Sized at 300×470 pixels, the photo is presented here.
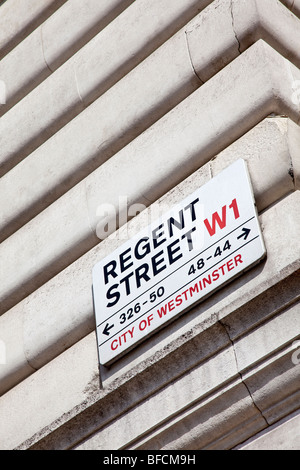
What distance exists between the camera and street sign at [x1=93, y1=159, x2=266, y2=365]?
6355 millimetres

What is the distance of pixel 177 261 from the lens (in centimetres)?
664

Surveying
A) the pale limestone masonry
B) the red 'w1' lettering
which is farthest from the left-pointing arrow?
the red 'w1' lettering

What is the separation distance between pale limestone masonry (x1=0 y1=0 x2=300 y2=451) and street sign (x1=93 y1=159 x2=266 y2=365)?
0.09 metres

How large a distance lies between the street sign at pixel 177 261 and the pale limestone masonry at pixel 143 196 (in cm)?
9

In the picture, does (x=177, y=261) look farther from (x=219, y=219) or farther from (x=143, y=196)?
(x=143, y=196)

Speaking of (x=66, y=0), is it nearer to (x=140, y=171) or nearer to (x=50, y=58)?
(x=50, y=58)

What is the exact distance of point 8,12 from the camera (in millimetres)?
9352

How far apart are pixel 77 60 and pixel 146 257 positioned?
2267mm

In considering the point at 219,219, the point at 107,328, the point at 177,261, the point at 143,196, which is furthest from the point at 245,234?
the point at 107,328

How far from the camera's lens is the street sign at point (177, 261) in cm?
636

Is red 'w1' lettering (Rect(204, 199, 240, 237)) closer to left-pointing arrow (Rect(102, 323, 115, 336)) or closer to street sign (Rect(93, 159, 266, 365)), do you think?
street sign (Rect(93, 159, 266, 365))

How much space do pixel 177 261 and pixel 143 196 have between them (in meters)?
0.73

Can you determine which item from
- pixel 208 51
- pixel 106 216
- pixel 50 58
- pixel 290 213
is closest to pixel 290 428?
pixel 290 213

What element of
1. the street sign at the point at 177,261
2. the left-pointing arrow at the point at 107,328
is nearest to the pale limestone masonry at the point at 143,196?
the street sign at the point at 177,261
